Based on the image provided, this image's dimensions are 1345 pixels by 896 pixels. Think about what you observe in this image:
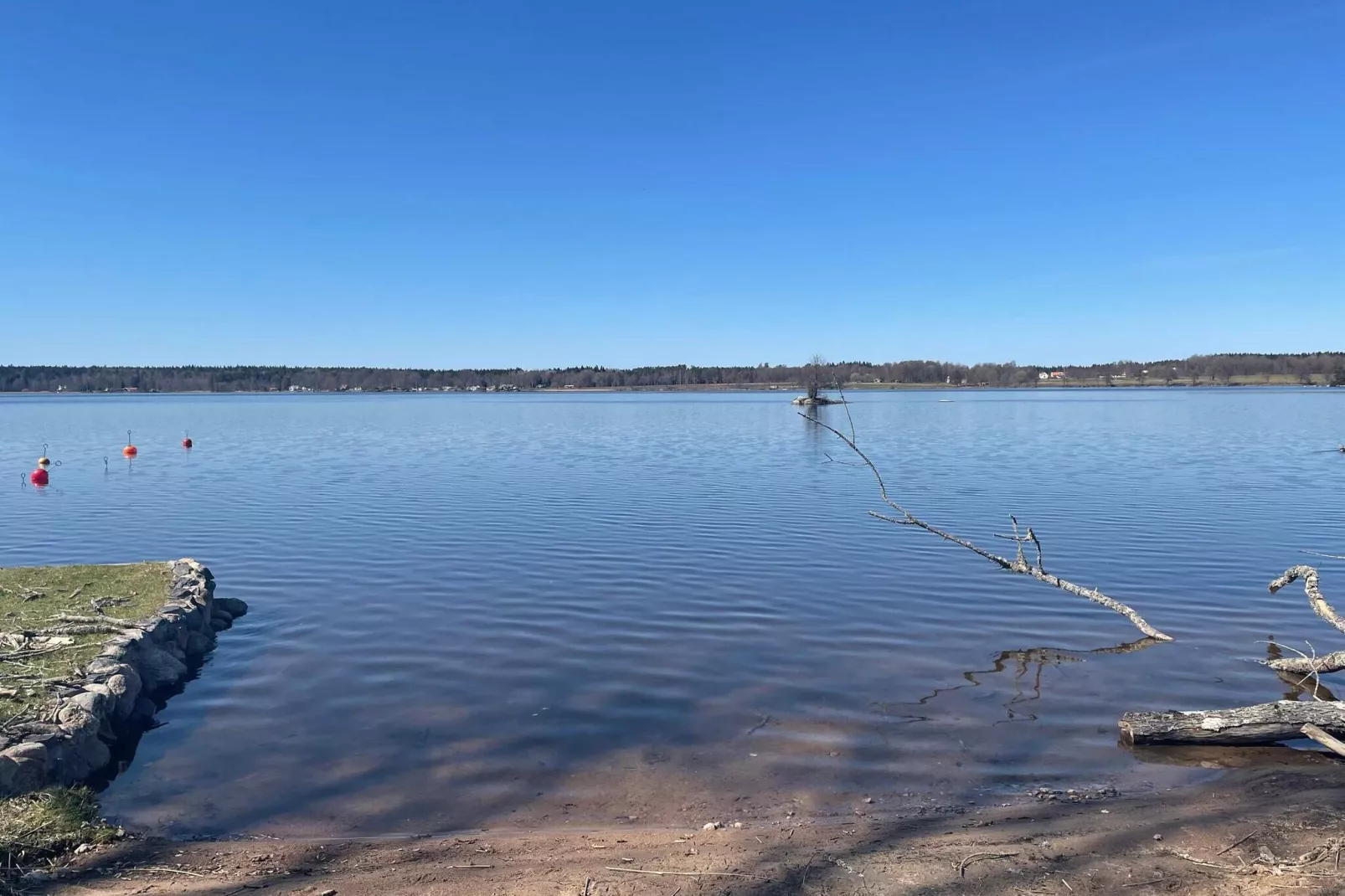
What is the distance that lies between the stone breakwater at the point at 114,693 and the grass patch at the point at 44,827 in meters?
0.22

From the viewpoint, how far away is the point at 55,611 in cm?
1009

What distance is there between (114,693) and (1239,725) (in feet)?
30.6

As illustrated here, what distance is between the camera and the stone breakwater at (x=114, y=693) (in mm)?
6469

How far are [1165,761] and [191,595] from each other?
34.0ft

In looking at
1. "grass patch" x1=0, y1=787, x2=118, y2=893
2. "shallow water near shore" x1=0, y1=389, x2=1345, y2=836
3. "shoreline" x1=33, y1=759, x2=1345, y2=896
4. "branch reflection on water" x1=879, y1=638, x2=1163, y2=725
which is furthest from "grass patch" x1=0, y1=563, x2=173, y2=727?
"branch reflection on water" x1=879, y1=638, x2=1163, y2=725

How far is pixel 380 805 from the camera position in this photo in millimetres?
6719

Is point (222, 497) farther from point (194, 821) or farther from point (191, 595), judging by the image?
point (194, 821)

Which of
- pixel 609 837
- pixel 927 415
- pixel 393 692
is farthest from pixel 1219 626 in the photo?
pixel 927 415

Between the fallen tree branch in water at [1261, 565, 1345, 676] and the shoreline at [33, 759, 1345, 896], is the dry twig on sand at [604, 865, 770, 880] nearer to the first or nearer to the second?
the shoreline at [33, 759, 1345, 896]

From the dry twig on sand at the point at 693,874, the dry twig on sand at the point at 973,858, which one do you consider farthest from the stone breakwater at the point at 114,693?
the dry twig on sand at the point at 973,858

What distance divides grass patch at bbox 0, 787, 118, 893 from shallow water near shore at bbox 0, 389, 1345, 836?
0.42 metres

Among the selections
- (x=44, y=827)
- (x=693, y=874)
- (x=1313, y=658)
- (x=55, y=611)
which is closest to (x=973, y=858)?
(x=693, y=874)

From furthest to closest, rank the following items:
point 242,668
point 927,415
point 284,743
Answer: point 927,415 < point 242,668 < point 284,743

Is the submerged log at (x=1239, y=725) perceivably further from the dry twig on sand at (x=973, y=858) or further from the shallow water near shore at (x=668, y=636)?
the dry twig on sand at (x=973, y=858)
